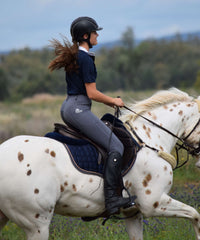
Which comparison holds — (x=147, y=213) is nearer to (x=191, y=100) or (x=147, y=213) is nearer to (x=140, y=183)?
(x=140, y=183)

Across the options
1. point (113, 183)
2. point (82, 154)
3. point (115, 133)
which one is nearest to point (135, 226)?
point (113, 183)

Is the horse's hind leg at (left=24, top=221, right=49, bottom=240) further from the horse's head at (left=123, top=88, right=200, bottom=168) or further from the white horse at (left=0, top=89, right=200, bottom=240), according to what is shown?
the horse's head at (left=123, top=88, right=200, bottom=168)

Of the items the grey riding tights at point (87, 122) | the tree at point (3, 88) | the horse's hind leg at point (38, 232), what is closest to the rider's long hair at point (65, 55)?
the grey riding tights at point (87, 122)

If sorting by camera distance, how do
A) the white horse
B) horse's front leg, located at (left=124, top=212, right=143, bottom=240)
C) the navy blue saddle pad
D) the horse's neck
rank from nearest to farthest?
the white horse < the navy blue saddle pad < the horse's neck < horse's front leg, located at (left=124, top=212, right=143, bottom=240)

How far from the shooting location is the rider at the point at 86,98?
4582mm

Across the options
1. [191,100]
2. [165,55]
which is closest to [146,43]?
[165,55]

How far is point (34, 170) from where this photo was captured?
4.27 meters

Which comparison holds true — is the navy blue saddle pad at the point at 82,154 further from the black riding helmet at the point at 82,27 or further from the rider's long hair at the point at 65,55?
the black riding helmet at the point at 82,27

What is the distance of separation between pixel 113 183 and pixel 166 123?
133 centimetres

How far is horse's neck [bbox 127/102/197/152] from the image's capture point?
17.2 ft

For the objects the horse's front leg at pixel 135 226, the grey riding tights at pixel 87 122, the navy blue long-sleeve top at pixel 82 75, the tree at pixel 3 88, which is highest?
the navy blue long-sleeve top at pixel 82 75

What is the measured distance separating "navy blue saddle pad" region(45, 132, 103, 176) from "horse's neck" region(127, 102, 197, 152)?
81cm

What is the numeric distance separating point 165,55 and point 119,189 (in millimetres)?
103955

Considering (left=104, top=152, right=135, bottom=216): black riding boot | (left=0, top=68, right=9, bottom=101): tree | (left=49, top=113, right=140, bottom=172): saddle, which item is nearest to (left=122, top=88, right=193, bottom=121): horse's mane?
(left=49, top=113, right=140, bottom=172): saddle
